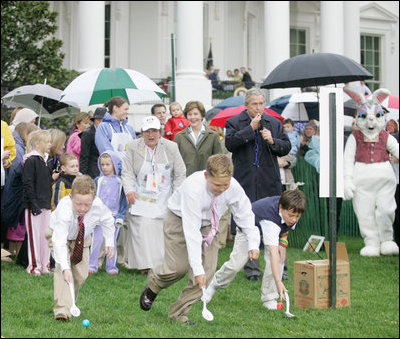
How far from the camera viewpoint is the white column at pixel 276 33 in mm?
23188

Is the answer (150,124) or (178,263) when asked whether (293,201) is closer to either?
(178,263)

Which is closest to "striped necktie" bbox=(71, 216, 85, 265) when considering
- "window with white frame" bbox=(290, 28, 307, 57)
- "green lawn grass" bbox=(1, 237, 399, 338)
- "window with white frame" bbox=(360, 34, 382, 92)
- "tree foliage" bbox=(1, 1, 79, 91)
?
"green lawn grass" bbox=(1, 237, 399, 338)

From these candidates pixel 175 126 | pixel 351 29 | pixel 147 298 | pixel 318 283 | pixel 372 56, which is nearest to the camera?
pixel 147 298

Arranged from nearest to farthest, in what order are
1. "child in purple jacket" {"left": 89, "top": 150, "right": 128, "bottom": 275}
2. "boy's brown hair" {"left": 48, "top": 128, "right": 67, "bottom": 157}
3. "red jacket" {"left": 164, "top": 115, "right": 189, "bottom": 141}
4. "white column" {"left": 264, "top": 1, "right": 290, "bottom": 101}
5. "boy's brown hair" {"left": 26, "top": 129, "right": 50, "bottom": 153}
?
"boy's brown hair" {"left": 26, "top": 129, "right": 50, "bottom": 153}
"child in purple jacket" {"left": 89, "top": 150, "right": 128, "bottom": 275}
"boy's brown hair" {"left": 48, "top": 128, "right": 67, "bottom": 157}
"red jacket" {"left": 164, "top": 115, "right": 189, "bottom": 141}
"white column" {"left": 264, "top": 1, "right": 290, "bottom": 101}

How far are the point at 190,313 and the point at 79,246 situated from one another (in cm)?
116

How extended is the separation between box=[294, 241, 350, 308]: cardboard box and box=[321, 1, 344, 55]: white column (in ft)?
59.0

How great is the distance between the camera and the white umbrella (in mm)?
10930

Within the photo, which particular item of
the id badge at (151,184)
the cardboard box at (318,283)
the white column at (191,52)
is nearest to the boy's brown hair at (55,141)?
the id badge at (151,184)

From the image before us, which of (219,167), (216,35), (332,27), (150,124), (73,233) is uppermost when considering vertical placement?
(216,35)

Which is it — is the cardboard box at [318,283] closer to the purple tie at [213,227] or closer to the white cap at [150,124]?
the purple tie at [213,227]

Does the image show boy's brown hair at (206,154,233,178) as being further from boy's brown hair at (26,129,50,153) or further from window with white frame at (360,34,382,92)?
window with white frame at (360,34,382,92)

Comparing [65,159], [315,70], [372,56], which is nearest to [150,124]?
[65,159]

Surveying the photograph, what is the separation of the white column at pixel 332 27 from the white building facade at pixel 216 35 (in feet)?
0.10

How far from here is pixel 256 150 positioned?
833cm
